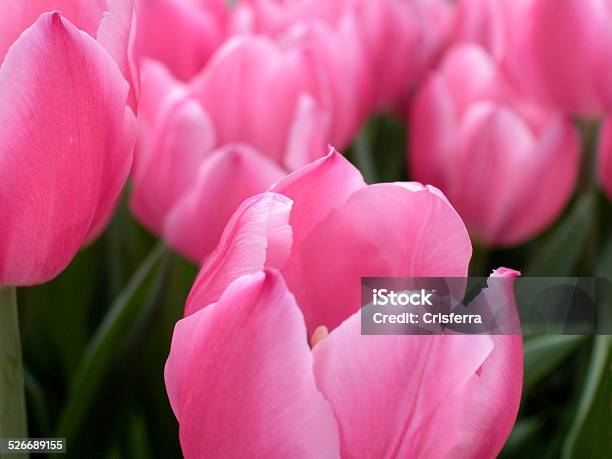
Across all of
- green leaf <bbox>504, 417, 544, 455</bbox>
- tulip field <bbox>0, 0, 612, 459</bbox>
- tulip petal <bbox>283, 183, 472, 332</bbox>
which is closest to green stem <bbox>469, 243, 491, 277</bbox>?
tulip field <bbox>0, 0, 612, 459</bbox>

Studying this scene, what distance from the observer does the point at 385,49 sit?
1.79 ft

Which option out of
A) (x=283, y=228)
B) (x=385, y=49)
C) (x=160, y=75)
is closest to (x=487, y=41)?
(x=385, y=49)

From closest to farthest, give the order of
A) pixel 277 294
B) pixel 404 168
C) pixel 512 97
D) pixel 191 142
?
pixel 277 294 < pixel 191 142 < pixel 512 97 < pixel 404 168

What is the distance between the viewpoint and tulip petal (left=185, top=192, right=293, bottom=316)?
22cm

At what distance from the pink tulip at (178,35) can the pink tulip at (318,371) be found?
254mm

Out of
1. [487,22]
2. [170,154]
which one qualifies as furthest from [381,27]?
[170,154]

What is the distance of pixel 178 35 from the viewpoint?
467 millimetres

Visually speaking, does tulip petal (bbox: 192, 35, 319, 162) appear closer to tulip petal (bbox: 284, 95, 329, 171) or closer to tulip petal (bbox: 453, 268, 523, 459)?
tulip petal (bbox: 284, 95, 329, 171)

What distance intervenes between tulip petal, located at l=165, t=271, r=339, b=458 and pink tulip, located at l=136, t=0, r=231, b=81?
0.28 metres

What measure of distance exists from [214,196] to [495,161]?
0.53 ft

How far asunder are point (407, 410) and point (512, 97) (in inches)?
13.2

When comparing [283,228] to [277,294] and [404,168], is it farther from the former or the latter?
[404,168]

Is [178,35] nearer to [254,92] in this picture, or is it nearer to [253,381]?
[254,92]

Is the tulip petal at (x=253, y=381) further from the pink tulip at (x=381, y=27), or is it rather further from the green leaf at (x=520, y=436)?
the pink tulip at (x=381, y=27)
